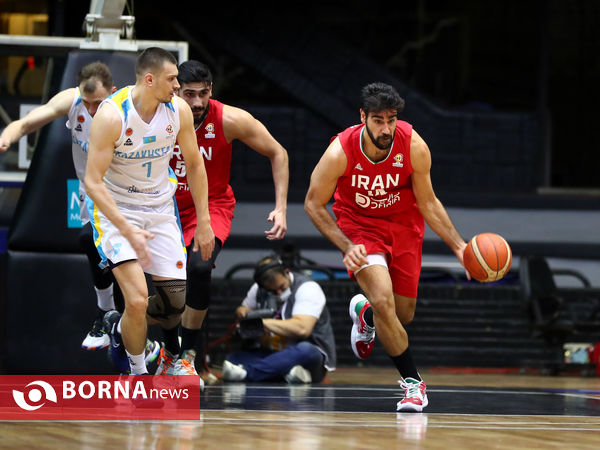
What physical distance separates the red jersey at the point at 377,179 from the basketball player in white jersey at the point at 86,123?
151 cm

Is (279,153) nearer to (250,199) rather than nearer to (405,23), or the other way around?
(250,199)

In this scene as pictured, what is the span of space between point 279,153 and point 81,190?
1328 mm

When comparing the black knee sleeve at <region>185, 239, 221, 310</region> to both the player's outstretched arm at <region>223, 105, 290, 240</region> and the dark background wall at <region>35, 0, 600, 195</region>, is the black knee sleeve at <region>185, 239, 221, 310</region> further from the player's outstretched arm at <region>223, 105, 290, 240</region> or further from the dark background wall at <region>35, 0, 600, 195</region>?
the dark background wall at <region>35, 0, 600, 195</region>

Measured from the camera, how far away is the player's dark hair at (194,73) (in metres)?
6.37

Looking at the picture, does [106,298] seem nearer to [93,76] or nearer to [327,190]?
[93,76]

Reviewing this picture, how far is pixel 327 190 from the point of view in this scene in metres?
6.35

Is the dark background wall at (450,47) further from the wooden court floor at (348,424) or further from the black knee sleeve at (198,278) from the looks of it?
the black knee sleeve at (198,278)

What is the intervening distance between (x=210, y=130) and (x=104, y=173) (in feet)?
3.98

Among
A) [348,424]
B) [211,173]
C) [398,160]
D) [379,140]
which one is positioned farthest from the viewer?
[211,173]

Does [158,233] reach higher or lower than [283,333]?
higher

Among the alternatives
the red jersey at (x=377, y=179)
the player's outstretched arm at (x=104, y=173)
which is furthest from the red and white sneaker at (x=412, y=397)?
the player's outstretched arm at (x=104, y=173)

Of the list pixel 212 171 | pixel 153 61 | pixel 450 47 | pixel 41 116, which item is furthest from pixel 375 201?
pixel 450 47

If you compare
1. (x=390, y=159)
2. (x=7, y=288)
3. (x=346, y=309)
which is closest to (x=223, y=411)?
(x=390, y=159)

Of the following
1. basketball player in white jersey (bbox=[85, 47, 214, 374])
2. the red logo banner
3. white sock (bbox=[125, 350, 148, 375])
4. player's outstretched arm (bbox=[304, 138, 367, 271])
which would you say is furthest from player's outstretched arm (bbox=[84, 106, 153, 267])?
player's outstretched arm (bbox=[304, 138, 367, 271])
